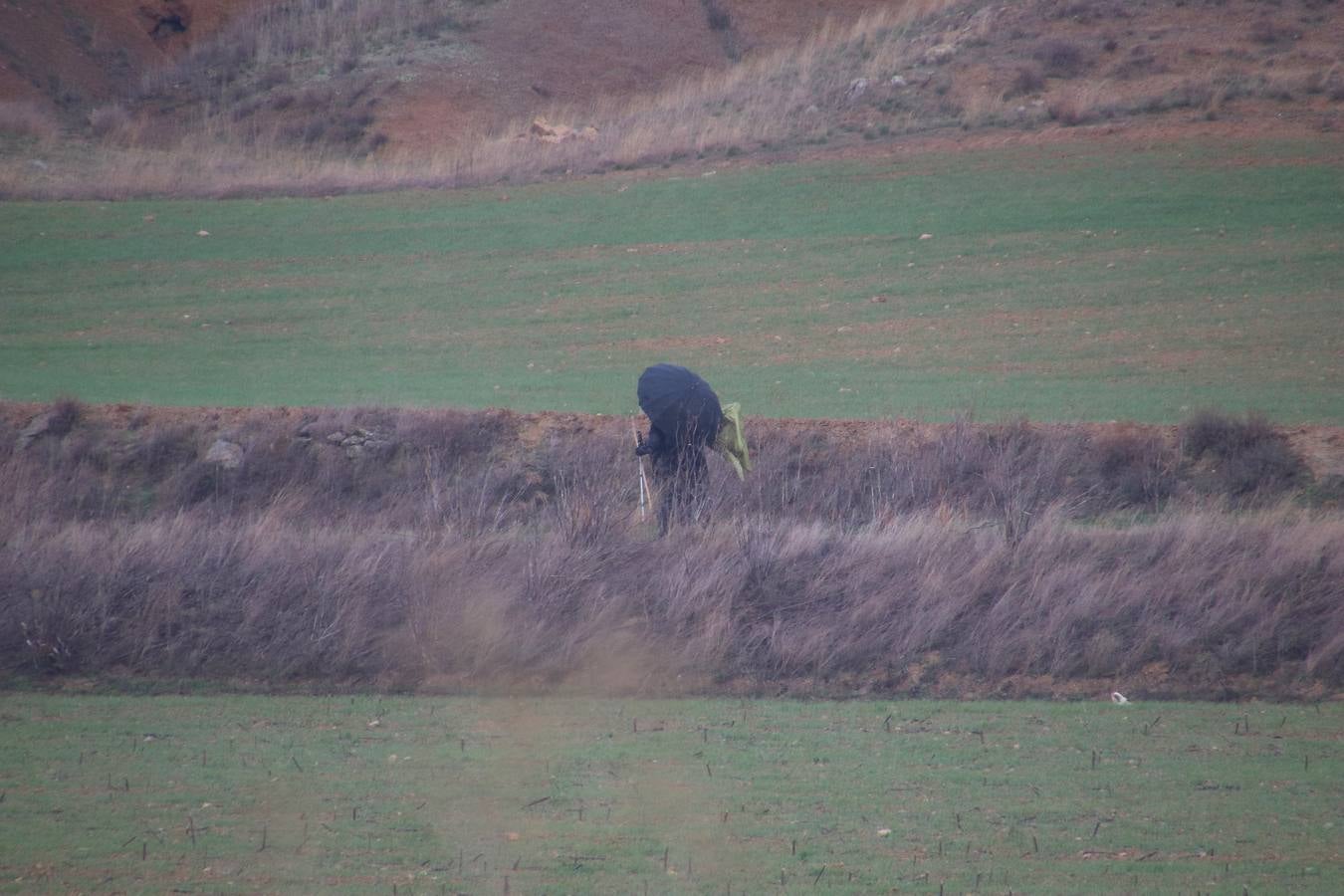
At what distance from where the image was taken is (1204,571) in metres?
11.1

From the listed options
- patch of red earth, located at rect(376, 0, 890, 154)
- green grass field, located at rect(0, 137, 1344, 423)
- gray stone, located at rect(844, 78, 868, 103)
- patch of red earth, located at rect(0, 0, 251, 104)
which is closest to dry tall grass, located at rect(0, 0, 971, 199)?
gray stone, located at rect(844, 78, 868, 103)

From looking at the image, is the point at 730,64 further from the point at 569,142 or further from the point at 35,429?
the point at 35,429

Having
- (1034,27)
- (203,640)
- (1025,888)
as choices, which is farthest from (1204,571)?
(1034,27)

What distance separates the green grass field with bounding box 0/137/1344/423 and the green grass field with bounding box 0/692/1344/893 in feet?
36.2

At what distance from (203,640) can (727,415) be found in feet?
17.5

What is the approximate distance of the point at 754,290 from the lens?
92.3ft

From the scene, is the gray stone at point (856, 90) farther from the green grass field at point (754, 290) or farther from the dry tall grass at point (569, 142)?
the green grass field at point (754, 290)

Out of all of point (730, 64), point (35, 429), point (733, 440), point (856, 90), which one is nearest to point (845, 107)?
Answer: point (856, 90)

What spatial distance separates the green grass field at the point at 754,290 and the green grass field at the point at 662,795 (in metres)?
11.0

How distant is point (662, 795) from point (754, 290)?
2154cm

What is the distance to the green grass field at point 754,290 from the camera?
71.0 feet

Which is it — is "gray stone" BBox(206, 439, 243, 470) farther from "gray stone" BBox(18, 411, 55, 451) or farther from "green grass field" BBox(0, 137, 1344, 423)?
"gray stone" BBox(18, 411, 55, 451)

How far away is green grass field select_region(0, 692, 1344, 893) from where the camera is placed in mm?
6223

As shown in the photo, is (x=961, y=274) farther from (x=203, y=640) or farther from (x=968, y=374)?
(x=203, y=640)
